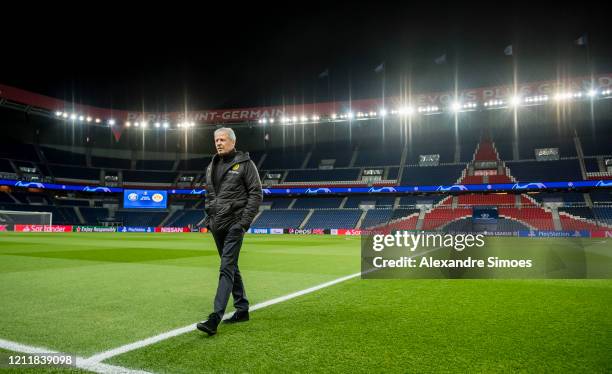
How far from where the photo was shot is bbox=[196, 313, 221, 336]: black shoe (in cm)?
357

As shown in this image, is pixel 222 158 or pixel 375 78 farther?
pixel 375 78

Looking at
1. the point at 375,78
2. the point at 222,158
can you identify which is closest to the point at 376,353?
the point at 222,158

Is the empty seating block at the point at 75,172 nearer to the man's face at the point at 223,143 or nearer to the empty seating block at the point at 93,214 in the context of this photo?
the empty seating block at the point at 93,214

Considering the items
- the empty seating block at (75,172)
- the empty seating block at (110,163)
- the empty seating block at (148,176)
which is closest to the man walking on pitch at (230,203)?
the empty seating block at (148,176)

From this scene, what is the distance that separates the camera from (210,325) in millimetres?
3604

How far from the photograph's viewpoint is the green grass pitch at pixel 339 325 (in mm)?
2943

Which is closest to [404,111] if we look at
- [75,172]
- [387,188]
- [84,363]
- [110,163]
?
[387,188]

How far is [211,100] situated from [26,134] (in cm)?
2619

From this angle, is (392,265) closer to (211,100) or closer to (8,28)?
(8,28)

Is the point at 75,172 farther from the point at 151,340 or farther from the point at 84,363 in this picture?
the point at 84,363

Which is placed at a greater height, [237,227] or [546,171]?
[546,171]

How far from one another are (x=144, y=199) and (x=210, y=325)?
5126 cm

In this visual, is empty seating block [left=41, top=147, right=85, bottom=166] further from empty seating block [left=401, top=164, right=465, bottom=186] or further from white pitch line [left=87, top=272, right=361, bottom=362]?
white pitch line [left=87, top=272, right=361, bottom=362]

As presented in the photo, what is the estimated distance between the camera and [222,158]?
167 inches
